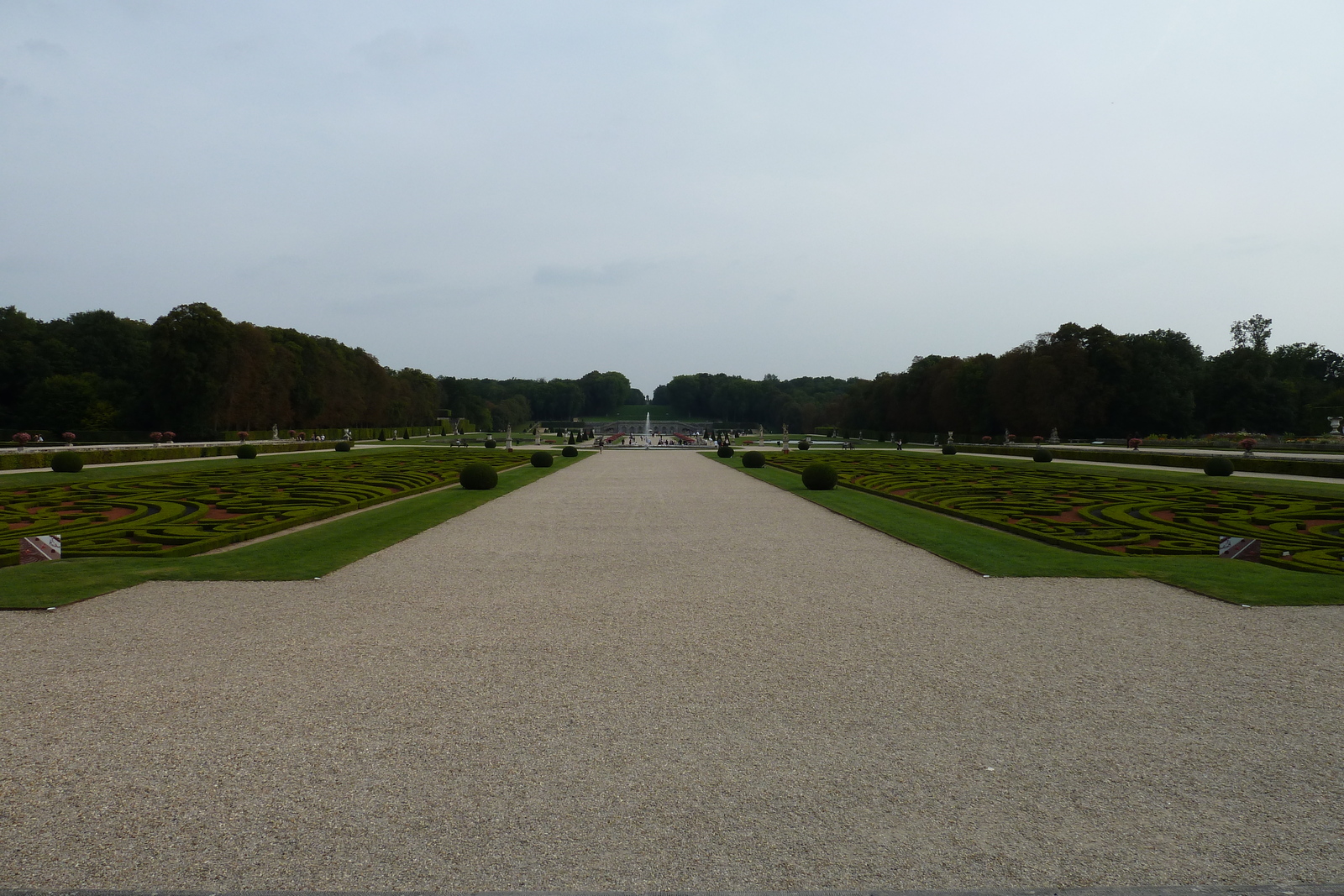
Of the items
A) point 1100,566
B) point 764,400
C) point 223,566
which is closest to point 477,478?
point 223,566

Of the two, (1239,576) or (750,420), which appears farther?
(750,420)

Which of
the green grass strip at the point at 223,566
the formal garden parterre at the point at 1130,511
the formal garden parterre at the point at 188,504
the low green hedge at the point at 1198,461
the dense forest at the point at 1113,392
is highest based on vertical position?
the dense forest at the point at 1113,392

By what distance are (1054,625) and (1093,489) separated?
14033mm

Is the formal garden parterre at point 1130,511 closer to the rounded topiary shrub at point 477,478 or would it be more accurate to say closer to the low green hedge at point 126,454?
the rounded topiary shrub at point 477,478

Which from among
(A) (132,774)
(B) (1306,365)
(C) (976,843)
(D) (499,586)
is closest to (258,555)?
(D) (499,586)

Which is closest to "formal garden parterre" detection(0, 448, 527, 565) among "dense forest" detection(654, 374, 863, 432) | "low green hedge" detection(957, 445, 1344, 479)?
"low green hedge" detection(957, 445, 1344, 479)

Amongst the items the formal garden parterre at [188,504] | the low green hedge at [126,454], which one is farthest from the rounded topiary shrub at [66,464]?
the formal garden parterre at [188,504]

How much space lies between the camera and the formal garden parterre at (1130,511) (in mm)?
11477

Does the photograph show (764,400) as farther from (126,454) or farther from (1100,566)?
(1100,566)

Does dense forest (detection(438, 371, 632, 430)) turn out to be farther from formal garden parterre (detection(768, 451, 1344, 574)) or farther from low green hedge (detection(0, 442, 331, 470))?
formal garden parterre (detection(768, 451, 1344, 574))

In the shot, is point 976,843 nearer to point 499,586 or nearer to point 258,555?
point 499,586

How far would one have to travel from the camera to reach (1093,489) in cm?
1955

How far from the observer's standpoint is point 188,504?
1672cm

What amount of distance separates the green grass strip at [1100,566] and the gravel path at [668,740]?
71cm
